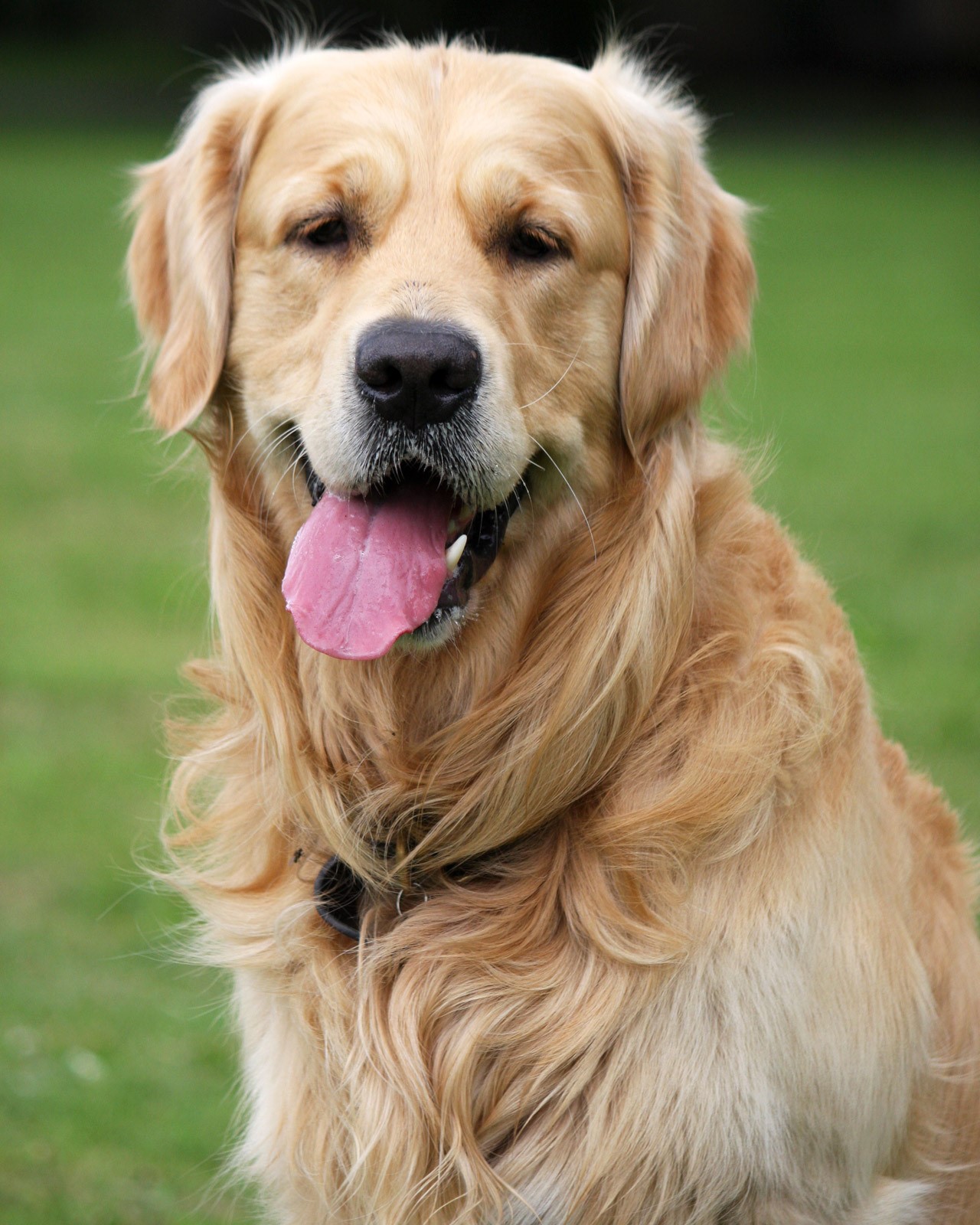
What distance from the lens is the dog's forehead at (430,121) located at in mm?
3127

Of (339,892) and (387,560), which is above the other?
(387,560)

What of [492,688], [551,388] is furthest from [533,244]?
[492,688]

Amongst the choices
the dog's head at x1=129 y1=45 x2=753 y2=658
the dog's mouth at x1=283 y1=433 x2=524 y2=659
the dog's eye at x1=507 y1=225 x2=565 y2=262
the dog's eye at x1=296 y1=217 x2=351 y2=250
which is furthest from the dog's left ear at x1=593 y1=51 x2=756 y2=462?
the dog's eye at x1=296 y1=217 x2=351 y2=250

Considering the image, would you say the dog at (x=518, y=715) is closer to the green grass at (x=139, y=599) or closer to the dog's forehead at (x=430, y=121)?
the dog's forehead at (x=430, y=121)

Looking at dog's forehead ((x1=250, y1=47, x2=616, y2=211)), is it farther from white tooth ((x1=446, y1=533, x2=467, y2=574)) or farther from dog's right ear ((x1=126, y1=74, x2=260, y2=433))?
white tooth ((x1=446, y1=533, x2=467, y2=574))

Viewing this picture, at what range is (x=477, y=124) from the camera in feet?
10.3

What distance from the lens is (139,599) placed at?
8.79m

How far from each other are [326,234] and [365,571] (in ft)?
2.58

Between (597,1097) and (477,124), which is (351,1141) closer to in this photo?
(597,1097)

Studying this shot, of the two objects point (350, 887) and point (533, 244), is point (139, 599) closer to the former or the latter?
point (350, 887)

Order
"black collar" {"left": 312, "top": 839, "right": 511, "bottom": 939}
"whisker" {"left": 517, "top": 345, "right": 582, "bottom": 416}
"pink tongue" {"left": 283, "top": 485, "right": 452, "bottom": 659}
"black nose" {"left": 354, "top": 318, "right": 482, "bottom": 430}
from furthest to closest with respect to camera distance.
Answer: "black collar" {"left": 312, "top": 839, "right": 511, "bottom": 939} < "whisker" {"left": 517, "top": 345, "right": 582, "bottom": 416} < "pink tongue" {"left": 283, "top": 485, "right": 452, "bottom": 659} < "black nose" {"left": 354, "top": 318, "right": 482, "bottom": 430}

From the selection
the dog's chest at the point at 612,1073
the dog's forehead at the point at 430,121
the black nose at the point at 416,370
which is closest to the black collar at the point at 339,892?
the dog's chest at the point at 612,1073

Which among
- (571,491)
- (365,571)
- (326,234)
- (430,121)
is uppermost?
(430,121)

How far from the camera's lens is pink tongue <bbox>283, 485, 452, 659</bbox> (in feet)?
9.71
